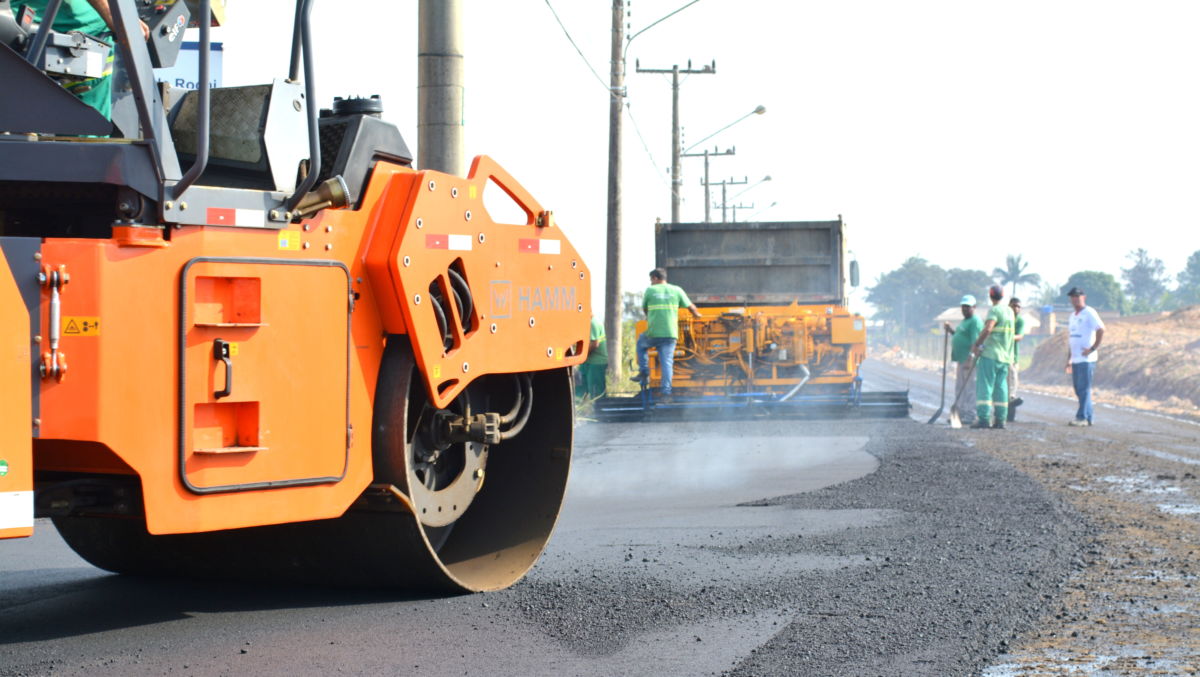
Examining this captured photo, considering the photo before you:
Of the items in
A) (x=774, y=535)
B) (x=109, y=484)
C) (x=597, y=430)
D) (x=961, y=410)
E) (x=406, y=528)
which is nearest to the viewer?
(x=109, y=484)

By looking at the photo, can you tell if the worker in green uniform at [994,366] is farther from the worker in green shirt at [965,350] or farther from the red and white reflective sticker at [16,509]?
the red and white reflective sticker at [16,509]

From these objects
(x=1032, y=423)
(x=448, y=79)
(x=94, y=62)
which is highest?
(x=448, y=79)

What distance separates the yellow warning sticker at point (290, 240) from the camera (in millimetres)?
4625

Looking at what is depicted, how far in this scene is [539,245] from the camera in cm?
596

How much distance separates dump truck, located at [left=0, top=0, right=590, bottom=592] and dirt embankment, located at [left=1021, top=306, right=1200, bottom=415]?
63.1 feet

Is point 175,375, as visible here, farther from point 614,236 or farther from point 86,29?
point 614,236

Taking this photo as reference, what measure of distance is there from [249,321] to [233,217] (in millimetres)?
322

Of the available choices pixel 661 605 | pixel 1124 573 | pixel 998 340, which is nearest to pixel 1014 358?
pixel 998 340

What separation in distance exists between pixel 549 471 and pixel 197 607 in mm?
A: 1651

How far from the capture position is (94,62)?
449 centimetres

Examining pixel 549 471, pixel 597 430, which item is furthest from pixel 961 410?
pixel 549 471

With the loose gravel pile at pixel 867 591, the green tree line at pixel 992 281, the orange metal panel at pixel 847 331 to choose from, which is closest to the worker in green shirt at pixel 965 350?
the orange metal panel at pixel 847 331

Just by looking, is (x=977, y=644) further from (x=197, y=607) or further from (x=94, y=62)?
(x=94, y=62)

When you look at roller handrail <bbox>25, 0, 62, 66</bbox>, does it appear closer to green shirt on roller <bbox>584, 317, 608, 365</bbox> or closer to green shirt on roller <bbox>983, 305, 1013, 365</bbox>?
green shirt on roller <bbox>983, 305, 1013, 365</bbox>
